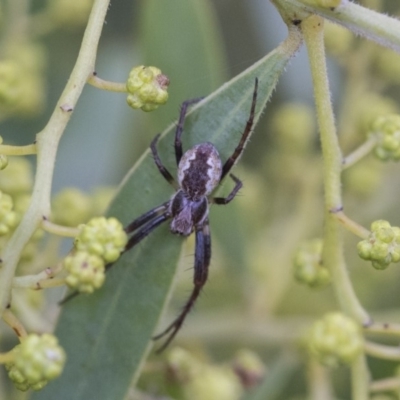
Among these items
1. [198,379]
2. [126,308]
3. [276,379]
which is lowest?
[276,379]

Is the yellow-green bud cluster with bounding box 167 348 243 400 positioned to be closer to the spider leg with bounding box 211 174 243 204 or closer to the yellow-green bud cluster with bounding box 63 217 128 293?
the spider leg with bounding box 211 174 243 204

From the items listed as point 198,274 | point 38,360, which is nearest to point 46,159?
point 38,360

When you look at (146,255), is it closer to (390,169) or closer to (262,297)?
(262,297)

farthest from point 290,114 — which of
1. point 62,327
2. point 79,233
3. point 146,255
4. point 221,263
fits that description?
point 79,233

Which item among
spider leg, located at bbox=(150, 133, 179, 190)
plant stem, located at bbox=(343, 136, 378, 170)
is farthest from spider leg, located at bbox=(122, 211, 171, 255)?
plant stem, located at bbox=(343, 136, 378, 170)

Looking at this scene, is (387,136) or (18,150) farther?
(387,136)

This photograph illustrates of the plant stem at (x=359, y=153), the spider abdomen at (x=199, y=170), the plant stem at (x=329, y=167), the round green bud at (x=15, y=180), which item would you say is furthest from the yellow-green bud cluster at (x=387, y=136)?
the round green bud at (x=15, y=180)

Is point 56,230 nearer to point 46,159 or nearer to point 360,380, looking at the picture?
point 46,159
